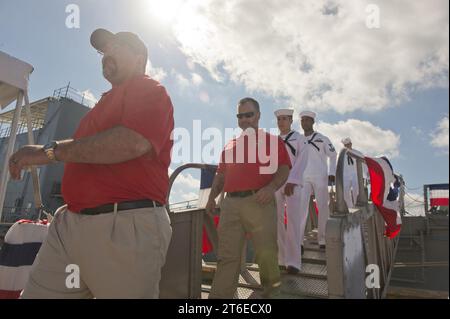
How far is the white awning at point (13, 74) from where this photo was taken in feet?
10.4

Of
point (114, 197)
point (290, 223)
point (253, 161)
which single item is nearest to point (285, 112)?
point (290, 223)

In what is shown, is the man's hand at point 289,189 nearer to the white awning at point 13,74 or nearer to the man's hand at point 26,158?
the man's hand at point 26,158

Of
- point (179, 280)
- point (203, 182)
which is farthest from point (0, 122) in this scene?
point (179, 280)

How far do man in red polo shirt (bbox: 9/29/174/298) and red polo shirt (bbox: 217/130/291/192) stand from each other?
144 cm

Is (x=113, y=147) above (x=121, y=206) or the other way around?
above

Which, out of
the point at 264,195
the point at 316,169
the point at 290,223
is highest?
the point at 316,169

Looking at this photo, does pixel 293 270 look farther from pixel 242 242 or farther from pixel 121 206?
pixel 121 206

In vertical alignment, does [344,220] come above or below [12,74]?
below

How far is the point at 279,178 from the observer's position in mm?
3043

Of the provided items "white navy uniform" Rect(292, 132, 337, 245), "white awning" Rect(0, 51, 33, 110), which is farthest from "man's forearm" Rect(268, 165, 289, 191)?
"white awning" Rect(0, 51, 33, 110)

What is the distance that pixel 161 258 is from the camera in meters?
1.54

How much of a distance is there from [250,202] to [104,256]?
65.4 inches

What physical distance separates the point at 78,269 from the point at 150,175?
58 cm
